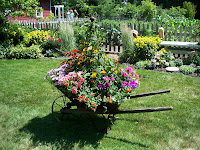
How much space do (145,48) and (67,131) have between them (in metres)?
4.48

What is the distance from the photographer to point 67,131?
11.2ft

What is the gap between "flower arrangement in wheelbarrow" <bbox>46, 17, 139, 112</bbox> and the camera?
2.93 meters

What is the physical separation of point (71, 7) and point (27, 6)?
79.7 feet

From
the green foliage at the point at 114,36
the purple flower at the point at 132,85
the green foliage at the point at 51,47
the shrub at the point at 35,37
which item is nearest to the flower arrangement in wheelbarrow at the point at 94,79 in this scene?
the purple flower at the point at 132,85

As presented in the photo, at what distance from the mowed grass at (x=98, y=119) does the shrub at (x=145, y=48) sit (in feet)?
6.09

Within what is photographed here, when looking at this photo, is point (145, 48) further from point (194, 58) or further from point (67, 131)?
point (67, 131)

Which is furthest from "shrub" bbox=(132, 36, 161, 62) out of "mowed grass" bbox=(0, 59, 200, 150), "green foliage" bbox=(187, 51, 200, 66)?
"mowed grass" bbox=(0, 59, 200, 150)

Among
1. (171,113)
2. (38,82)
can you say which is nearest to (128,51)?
(38,82)

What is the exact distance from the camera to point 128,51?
7.55 meters

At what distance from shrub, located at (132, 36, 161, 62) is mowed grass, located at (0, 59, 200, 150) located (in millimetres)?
1856

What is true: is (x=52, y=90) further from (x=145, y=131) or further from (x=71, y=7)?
(x=71, y=7)

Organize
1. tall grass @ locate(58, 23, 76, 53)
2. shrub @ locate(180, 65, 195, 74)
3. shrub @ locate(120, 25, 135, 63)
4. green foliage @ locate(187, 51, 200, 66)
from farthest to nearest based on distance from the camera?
tall grass @ locate(58, 23, 76, 53) → shrub @ locate(120, 25, 135, 63) → green foliage @ locate(187, 51, 200, 66) → shrub @ locate(180, 65, 195, 74)

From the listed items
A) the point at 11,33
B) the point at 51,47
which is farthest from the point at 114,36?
the point at 11,33

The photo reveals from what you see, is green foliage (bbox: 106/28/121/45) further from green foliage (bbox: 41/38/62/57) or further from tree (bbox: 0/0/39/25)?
tree (bbox: 0/0/39/25)
